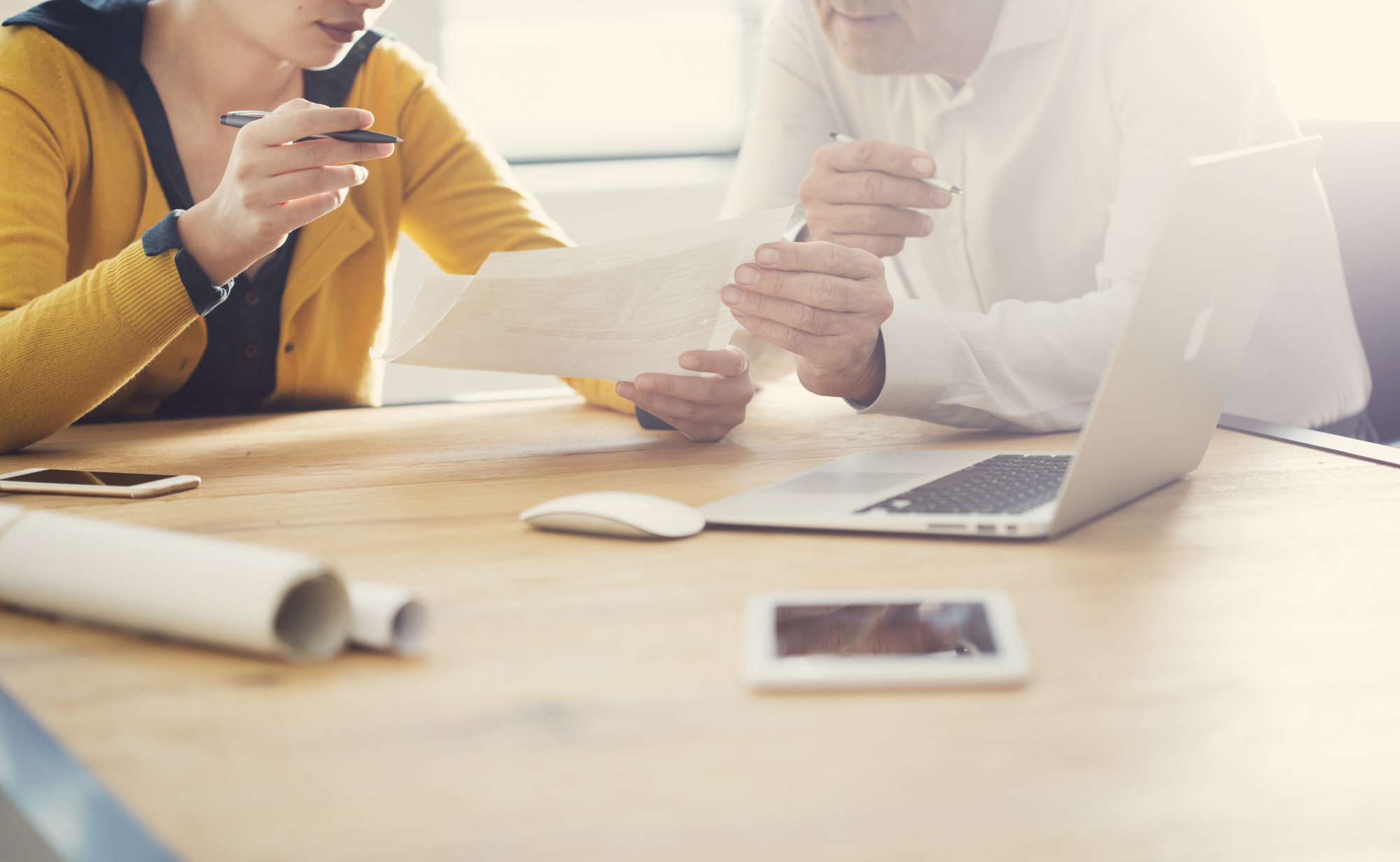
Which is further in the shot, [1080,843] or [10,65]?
[10,65]

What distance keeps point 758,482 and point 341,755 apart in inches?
19.0

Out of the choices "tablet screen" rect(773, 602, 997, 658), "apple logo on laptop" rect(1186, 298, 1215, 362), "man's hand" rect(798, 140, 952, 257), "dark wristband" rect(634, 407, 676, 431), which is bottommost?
"dark wristband" rect(634, 407, 676, 431)

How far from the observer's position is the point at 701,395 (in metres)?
0.98

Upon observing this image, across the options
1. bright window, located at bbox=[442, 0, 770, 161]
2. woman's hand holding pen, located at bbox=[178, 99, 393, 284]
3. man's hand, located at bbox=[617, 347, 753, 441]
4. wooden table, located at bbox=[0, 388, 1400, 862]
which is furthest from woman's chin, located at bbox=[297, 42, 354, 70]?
bright window, located at bbox=[442, 0, 770, 161]

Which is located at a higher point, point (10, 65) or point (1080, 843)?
point (10, 65)

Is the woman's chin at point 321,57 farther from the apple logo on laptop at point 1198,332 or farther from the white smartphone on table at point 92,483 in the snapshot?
the apple logo on laptop at point 1198,332

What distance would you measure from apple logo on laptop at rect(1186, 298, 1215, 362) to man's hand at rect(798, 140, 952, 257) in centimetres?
39

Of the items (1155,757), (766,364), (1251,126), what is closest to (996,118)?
(1251,126)

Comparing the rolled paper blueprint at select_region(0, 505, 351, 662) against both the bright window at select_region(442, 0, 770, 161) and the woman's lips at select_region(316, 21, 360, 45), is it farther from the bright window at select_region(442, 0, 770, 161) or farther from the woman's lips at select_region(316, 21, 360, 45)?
the bright window at select_region(442, 0, 770, 161)

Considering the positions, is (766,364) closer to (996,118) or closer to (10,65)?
(996,118)

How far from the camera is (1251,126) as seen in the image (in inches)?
44.9

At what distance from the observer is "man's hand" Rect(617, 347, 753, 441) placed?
3.21 ft

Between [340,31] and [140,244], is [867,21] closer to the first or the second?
[340,31]

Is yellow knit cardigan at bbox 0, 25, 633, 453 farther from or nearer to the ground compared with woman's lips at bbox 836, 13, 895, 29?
nearer to the ground
